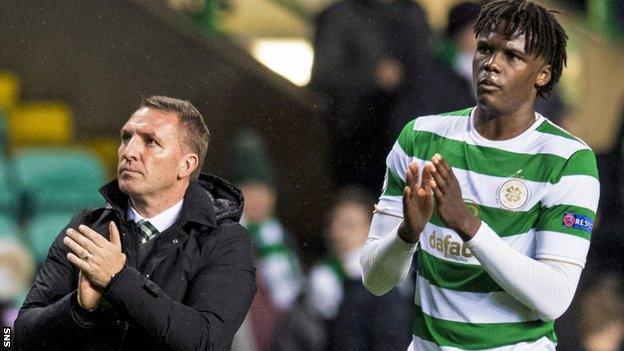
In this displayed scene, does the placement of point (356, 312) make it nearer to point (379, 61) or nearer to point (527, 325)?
point (379, 61)

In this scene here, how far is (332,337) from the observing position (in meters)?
5.46

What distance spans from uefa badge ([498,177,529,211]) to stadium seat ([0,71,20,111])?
2539 millimetres

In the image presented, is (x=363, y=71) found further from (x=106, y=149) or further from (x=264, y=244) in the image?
(x=106, y=149)

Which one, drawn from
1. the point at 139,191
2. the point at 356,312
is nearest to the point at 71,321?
the point at 139,191

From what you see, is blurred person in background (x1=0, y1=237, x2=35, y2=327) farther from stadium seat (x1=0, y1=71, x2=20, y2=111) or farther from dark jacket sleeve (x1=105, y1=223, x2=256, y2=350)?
dark jacket sleeve (x1=105, y1=223, x2=256, y2=350)

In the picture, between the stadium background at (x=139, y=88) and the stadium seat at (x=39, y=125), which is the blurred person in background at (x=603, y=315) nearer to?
the stadium background at (x=139, y=88)

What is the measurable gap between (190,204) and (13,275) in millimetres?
1980

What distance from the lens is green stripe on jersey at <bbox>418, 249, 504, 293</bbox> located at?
3609mm

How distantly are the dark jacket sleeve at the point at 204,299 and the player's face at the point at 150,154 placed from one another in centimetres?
18

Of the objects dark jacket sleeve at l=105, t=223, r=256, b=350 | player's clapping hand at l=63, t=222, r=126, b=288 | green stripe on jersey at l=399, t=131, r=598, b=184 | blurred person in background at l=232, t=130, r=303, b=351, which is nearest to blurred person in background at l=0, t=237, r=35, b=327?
blurred person in background at l=232, t=130, r=303, b=351

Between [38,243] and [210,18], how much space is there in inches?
41.5

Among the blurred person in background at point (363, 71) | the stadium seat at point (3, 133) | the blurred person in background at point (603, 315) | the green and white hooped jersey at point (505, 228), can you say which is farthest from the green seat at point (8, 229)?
the green and white hooped jersey at point (505, 228)

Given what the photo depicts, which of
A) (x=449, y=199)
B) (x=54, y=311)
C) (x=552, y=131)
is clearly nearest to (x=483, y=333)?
(x=449, y=199)

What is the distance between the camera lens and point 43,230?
5559mm
